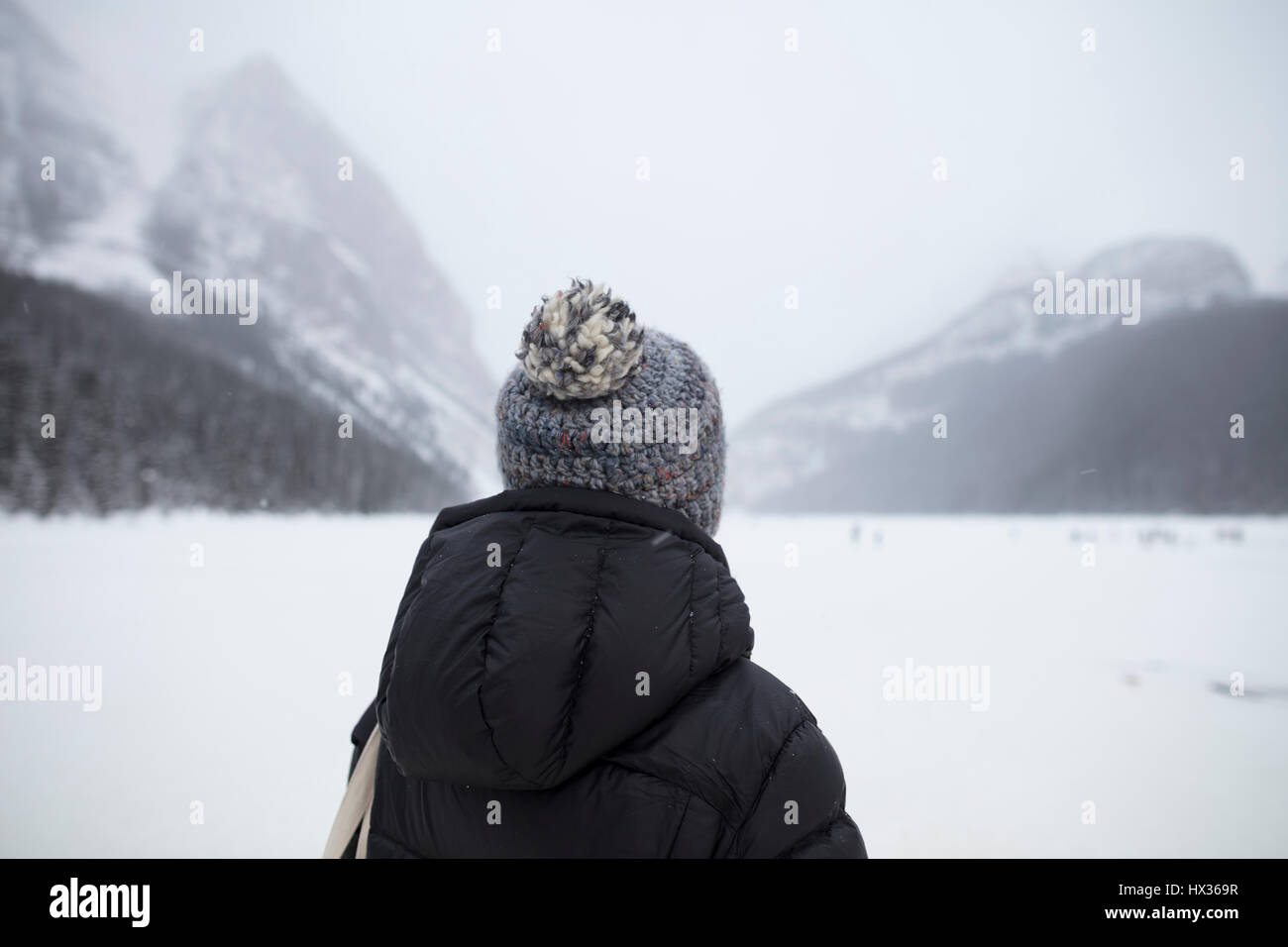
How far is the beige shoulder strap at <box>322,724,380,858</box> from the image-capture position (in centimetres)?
107

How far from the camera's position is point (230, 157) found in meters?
102

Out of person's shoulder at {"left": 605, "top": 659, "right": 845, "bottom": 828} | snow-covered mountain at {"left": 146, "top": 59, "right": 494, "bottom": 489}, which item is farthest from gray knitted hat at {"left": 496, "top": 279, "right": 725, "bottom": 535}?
snow-covered mountain at {"left": 146, "top": 59, "right": 494, "bottom": 489}

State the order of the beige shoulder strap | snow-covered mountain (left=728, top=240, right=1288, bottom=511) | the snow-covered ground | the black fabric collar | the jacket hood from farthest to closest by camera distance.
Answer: snow-covered mountain (left=728, top=240, right=1288, bottom=511)
the snow-covered ground
the beige shoulder strap
the black fabric collar
the jacket hood

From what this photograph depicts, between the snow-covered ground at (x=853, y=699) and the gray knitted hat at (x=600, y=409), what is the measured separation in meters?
2.94

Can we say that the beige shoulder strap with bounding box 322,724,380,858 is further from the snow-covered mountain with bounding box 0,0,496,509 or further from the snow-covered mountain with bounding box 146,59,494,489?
the snow-covered mountain with bounding box 146,59,494,489

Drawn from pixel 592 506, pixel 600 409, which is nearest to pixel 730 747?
pixel 592 506

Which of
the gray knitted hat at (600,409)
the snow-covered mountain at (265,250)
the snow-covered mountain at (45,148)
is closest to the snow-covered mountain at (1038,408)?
the snow-covered mountain at (265,250)

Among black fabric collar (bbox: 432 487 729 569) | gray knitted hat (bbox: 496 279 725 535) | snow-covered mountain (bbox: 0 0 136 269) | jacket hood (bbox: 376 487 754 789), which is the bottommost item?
jacket hood (bbox: 376 487 754 789)

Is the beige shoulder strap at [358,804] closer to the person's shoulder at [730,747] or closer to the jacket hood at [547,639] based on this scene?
the jacket hood at [547,639]

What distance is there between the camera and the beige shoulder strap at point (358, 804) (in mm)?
1073

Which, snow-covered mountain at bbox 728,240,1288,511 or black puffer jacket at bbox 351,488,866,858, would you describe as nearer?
black puffer jacket at bbox 351,488,866,858

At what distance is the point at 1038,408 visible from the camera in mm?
75812
